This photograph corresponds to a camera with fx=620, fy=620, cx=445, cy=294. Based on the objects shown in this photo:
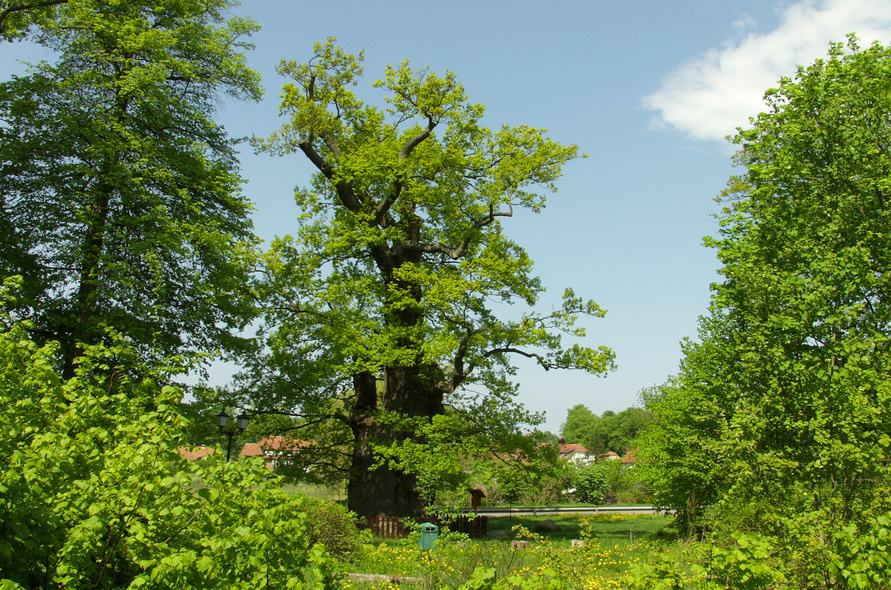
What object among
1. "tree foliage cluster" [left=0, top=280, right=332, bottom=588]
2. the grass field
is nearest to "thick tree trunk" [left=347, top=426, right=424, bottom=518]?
the grass field

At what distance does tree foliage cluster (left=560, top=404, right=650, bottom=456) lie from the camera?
108m

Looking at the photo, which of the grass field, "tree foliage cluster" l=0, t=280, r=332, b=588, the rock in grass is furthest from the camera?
the rock in grass

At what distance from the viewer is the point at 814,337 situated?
980 centimetres

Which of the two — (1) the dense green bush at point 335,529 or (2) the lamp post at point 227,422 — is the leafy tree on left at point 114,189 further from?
(1) the dense green bush at point 335,529

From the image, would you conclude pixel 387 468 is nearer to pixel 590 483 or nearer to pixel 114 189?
pixel 114 189

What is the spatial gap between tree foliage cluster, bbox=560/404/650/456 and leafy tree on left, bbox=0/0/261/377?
85.2 metres

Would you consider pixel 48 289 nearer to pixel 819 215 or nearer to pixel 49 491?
pixel 49 491

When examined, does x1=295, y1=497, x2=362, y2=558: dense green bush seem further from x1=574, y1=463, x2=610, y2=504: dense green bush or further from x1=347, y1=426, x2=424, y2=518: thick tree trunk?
x1=574, y1=463, x2=610, y2=504: dense green bush

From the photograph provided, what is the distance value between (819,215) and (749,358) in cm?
376

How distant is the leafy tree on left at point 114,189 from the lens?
46.9 feet

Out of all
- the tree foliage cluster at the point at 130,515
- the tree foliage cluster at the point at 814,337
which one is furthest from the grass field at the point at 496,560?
the tree foliage cluster at the point at 130,515

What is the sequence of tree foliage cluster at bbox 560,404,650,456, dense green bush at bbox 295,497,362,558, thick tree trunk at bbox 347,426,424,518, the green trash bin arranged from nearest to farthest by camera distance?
dense green bush at bbox 295,497,362,558
the green trash bin
thick tree trunk at bbox 347,426,424,518
tree foliage cluster at bbox 560,404,650,456

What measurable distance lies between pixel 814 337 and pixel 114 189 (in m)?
15.5

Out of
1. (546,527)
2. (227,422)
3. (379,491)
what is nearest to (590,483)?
(546,527)
